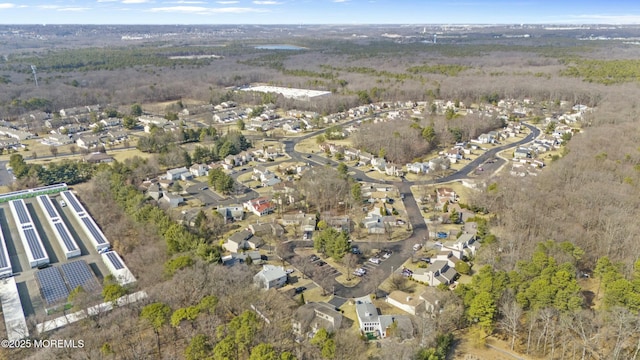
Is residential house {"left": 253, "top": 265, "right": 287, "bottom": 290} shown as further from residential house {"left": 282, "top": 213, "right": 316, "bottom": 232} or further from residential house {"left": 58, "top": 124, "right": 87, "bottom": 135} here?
residential house {"left": 58, "top": 124, "right": 87, "bottom": 135}

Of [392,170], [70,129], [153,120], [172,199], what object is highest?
[153,120]

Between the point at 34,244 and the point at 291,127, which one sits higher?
the point at 291,127

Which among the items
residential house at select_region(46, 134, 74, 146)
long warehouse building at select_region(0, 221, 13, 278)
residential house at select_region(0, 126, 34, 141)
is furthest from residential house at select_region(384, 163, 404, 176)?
residential house at select_region(0, 126, 34, 141)

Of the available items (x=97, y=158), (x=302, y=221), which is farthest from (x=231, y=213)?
(x=97, y=158)

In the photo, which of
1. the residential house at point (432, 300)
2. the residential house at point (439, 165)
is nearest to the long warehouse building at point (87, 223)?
the residential house at point (432, 300)

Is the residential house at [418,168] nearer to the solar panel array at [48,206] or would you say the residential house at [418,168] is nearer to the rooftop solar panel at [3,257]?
the solar panel array at [48,206]

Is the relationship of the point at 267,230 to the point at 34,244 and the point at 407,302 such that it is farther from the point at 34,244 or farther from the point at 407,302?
the point at 34,244
